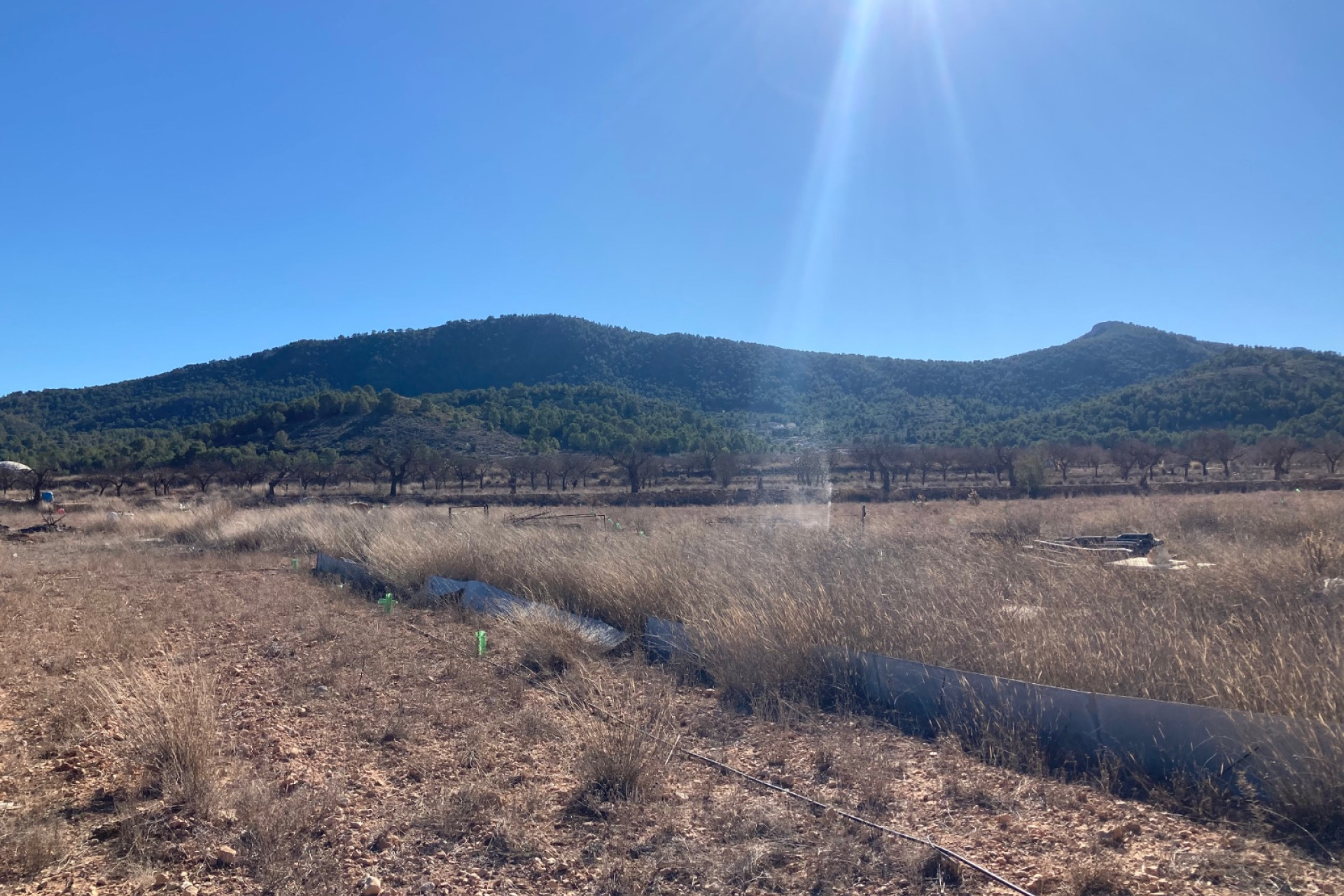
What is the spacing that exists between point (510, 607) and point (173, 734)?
5436 millimetres

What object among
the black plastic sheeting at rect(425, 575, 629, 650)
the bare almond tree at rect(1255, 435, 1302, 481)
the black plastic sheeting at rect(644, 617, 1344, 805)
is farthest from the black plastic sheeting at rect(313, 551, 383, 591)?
the bare almond tree at rect(1255, 435, 1302, 481)

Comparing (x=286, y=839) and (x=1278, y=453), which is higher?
(x=1278, y=453)

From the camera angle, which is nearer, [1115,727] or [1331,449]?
[1115,727]

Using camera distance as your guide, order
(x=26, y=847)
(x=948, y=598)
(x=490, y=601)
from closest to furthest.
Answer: (x=26, y=847), (x=948, y=598), (x=490, y=601)

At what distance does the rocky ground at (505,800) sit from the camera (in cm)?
381

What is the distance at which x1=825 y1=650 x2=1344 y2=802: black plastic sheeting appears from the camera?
4.40m

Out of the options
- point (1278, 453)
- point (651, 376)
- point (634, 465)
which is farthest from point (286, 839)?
point (651, 376)

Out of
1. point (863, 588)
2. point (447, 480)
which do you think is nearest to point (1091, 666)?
point (863, 588)

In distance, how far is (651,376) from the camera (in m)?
116

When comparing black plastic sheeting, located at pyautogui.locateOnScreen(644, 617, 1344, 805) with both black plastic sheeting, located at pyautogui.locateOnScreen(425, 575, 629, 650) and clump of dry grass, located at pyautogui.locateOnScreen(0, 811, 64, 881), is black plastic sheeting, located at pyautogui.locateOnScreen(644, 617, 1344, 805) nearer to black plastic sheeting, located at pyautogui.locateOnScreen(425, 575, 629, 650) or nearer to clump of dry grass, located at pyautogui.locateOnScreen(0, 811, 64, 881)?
black plastic sheeting, located at pyautogui.locateOnScreen(425, 575, 629, 650)

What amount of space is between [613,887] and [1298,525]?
17.2 metres

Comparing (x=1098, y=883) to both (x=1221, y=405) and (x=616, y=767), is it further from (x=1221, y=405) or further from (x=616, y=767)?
(x=1221, y=405)

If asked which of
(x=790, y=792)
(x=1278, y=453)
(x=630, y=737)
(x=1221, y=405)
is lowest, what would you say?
(x=790, y=792)

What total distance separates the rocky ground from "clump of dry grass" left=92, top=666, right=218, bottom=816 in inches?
0.7
